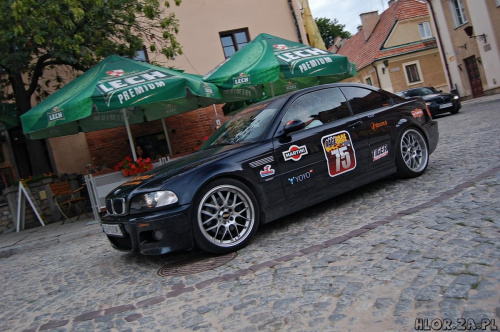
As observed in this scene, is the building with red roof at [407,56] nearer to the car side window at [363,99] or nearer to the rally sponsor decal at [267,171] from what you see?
the car side window at [363,99]

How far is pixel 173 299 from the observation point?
10.8ft

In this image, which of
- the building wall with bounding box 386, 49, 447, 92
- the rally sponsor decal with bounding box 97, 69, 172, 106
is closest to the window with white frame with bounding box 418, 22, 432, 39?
the building wall with bounding box 386, 49, 447, 92

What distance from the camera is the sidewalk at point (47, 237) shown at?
24.3ft

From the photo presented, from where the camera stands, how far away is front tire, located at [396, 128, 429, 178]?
565 cm

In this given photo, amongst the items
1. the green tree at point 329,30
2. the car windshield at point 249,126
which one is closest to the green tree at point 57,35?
the car windshield at point 249,126

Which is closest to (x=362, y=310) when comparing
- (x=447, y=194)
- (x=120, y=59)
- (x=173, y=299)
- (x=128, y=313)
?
(x=173, y=299)

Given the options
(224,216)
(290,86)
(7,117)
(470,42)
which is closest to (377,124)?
(224,216)

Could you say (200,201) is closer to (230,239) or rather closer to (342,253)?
(230,239)

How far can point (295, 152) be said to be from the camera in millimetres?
4715

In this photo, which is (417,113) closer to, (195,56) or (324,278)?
(324,278)

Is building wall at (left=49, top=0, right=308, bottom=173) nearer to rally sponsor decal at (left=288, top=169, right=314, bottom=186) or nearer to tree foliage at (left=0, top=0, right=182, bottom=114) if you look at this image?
tree foliage at (left=0, top=0, right=182, bottom=114)

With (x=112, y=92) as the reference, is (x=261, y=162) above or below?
below

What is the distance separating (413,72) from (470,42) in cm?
1050

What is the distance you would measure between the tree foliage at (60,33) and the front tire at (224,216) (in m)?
6.68
